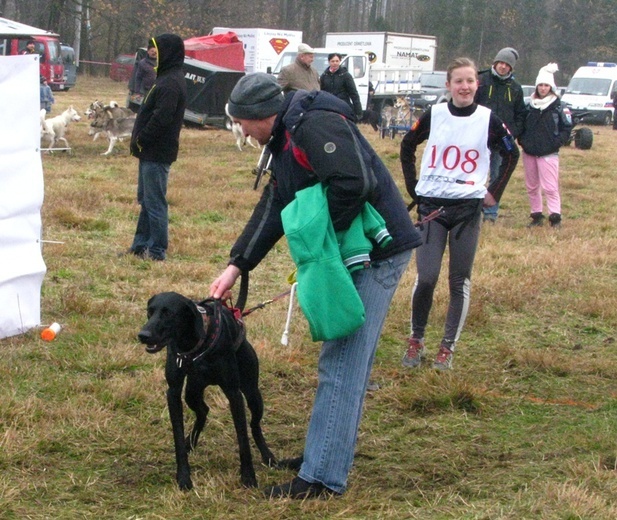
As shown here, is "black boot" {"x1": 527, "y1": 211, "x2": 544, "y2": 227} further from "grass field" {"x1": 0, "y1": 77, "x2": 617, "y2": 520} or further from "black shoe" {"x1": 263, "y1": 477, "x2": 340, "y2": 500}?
"black shoe" {"x1": 263, "y1": 477, "x2": 340, "y2": 500}

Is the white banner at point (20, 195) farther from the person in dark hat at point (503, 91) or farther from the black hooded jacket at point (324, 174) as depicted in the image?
the person in dark hat at point (503, 91)

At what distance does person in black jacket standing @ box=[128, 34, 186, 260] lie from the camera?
25.6ft

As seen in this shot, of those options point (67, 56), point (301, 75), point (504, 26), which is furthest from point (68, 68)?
point (504, 26)

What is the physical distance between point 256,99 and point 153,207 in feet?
15.6

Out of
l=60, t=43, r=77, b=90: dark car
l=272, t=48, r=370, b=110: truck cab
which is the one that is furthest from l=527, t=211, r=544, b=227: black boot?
l=60, t=43, r=77, b=90: dark car

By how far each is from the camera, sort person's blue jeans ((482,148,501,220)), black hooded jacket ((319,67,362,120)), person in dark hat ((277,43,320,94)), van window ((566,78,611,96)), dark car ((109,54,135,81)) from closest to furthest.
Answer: person's blue jeans ((482,148,501,220)) → person in dark hat ((277,43,320,94)) → black hooded jacket ((319,67,362,120)) → van window ((566,78,611,96)) → dark car ((109,54,135,81))

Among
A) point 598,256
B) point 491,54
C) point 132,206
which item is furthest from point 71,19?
point 598,256

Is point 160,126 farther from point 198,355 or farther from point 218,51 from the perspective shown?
point 218,51

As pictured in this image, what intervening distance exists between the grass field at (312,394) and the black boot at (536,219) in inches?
65.4

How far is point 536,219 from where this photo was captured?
11008 mm

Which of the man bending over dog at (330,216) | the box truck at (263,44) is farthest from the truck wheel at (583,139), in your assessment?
the man bending over dog at (330,216)

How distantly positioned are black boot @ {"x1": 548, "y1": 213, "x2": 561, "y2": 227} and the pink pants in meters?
0.05

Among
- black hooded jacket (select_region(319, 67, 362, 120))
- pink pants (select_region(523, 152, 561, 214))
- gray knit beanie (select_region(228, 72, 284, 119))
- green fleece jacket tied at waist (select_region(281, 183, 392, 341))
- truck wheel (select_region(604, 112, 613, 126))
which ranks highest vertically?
gray knit beanie (select_region(228, 72, 284, 119))

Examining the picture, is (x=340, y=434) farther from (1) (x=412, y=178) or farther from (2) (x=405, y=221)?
(1) (x=412, y=178)
